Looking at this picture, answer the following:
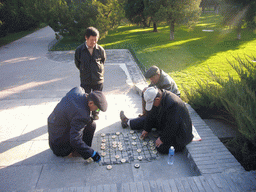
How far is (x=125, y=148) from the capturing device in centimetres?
425

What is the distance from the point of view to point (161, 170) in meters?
3.67

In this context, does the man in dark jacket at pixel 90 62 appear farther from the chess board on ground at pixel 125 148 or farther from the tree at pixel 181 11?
the tree at pixel 181 11

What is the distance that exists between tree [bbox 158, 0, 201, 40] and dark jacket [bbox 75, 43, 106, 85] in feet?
43.1

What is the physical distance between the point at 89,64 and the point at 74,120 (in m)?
2.18

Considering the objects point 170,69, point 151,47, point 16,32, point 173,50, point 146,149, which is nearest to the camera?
point 146,149

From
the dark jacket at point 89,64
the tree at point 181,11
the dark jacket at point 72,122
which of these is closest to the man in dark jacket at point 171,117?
the dark jacket at point 72,122

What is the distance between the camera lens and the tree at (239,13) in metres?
16.1

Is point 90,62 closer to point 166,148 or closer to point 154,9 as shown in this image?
point 166,148

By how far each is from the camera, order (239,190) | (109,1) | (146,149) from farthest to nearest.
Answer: (109,1) → (146,149) → (239,190)

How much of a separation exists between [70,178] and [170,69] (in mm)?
8581

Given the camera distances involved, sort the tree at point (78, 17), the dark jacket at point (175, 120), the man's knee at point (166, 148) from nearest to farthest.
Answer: the dark jacket at point (175, 120) → the man's knee at point (166, 148) → the tree at point (78, 17)

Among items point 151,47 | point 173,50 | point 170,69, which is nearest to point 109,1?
point 151,47

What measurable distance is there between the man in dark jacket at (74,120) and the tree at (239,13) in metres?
17.5

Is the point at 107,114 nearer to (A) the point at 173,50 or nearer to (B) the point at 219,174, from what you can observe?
(B) the point at 219,174
